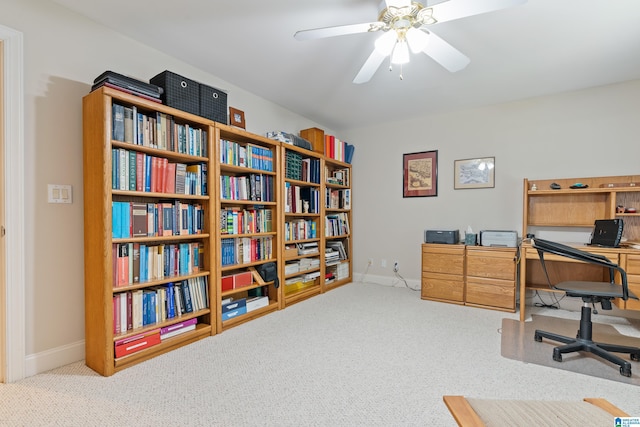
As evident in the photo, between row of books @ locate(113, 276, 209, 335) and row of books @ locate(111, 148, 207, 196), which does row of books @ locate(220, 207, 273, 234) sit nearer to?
row of books @ locate(111, 148, 207, 196)

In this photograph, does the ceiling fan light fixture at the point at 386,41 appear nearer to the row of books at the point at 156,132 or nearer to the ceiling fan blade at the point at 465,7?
the ceiling fan blade at the point at 465,7

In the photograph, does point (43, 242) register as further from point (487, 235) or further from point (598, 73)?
point (598, 73)

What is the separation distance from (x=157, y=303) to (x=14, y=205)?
3.33 ft

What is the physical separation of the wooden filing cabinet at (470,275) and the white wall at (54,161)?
328 cm

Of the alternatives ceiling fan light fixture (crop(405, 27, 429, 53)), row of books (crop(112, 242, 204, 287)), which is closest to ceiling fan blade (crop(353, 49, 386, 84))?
ceiling fan light fixture (crop(405, 27, 429, 53))

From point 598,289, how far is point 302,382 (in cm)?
210

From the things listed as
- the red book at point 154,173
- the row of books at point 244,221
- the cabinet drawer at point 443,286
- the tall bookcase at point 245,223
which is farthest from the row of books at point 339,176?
the red book at point 154,173

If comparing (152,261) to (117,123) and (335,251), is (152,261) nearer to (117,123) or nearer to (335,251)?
(117,123)

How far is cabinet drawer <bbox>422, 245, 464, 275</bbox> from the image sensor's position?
3.37m

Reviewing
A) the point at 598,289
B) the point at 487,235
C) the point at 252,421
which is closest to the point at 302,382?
the point at 252,421

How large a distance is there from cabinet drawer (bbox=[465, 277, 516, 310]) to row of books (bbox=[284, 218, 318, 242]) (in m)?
1.86

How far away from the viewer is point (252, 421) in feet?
4.75

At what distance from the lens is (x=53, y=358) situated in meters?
→ 1.92

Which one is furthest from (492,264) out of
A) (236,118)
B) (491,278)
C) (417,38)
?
(236,118)
